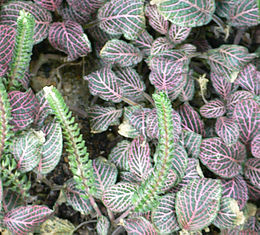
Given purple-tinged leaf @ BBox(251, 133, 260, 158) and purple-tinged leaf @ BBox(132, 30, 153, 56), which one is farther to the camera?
purple-tinged leaf @ BBox(132, 30, 153, 56)

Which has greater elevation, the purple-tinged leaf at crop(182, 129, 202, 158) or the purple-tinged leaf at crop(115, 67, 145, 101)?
the purple-tinged leaf at crop(115, 67, 145, 101)

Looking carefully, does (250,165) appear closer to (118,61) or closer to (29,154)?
(118,61)

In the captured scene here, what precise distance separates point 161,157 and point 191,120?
0.53 metres

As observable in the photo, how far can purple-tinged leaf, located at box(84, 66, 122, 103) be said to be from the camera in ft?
4.50

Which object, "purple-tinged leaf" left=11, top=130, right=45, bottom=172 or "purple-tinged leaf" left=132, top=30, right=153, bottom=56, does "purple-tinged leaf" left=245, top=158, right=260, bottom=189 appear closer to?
"purple-tinged leaf" left=132, top=30, right=153, bottom=56

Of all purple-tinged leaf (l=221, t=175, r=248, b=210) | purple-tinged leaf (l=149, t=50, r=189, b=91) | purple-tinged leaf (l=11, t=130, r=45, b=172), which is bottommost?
purple-tinged leaf (l=221, t=175, r=248, b=210)

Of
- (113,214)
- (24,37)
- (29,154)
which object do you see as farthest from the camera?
(113,214)

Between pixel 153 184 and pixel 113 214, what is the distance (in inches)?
18.3

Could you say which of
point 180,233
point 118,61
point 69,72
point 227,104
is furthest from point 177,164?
point 69,72

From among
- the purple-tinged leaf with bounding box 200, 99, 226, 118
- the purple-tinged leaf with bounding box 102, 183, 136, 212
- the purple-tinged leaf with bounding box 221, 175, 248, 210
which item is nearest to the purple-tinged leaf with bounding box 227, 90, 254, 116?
the purple-tinged leaf with bounding box 200, 99, 226, 118

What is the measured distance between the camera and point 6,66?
1255 mm

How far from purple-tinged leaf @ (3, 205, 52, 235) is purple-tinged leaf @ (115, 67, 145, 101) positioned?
55 cm

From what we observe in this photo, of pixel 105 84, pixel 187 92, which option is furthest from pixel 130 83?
pixel 187 92

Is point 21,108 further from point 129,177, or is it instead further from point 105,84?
point 129,177
